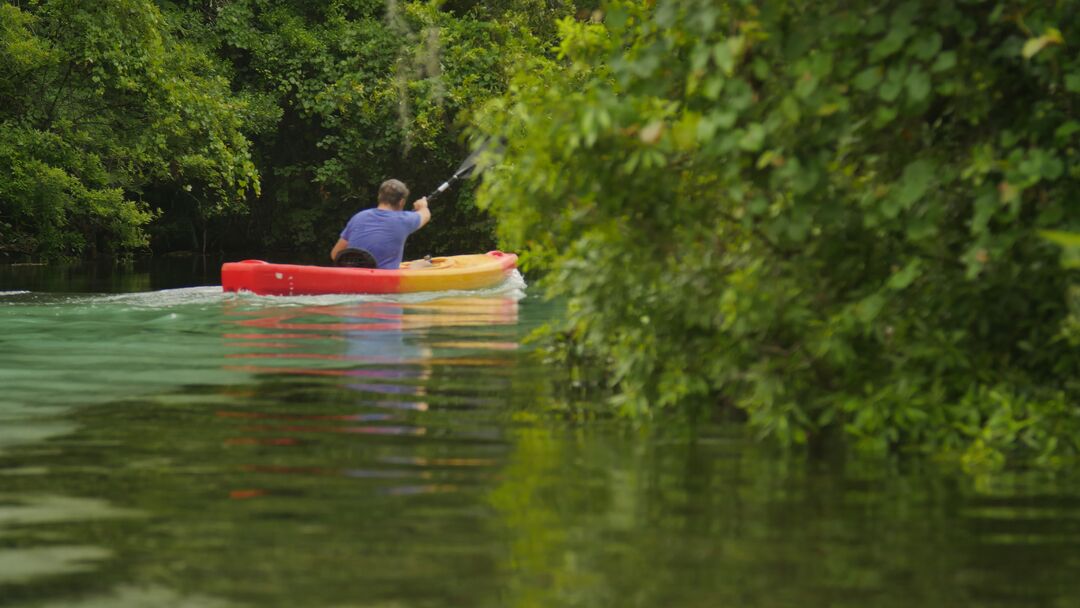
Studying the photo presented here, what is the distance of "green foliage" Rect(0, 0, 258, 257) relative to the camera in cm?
2303

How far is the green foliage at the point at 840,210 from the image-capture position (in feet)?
18.6

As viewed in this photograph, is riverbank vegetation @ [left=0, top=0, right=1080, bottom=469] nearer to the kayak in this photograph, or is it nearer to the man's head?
the kayak

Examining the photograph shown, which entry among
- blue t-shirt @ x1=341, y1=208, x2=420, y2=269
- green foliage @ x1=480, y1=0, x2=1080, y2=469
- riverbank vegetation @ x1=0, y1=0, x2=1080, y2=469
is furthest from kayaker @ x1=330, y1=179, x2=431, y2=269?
green foliage @ x1=480, y1=0, x2=1080, y2=469

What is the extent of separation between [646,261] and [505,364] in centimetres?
417

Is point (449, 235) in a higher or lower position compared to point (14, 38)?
lower

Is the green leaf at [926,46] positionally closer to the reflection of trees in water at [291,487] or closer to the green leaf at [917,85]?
the green leaf at [917,85]

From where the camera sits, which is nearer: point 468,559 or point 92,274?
point 468,559

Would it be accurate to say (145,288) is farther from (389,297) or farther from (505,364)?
(505,364)

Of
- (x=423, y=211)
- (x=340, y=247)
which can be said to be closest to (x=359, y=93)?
(x=423, y=211)

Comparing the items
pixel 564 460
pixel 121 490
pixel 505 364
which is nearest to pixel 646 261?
pixel 564 460

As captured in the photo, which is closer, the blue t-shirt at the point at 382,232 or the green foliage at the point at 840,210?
the green foliage at the point at 840,210

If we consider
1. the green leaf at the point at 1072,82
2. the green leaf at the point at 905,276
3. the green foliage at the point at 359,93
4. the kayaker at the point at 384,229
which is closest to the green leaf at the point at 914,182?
the green leaf at the point at 905,276

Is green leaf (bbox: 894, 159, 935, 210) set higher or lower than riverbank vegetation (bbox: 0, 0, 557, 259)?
lower

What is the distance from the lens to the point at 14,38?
75.8ft
